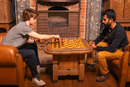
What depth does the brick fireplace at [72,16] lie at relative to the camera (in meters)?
4.03

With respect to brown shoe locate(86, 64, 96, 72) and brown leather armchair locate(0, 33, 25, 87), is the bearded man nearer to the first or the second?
brown shoe locate(86, 64, 96, 72)

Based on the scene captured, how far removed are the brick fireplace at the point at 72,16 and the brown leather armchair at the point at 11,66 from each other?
2077 mm

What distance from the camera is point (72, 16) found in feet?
13.5

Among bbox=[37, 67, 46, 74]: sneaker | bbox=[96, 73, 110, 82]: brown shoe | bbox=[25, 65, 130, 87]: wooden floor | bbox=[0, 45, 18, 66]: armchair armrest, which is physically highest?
bbox=[0, 45, 18, 66]: armchair armrest

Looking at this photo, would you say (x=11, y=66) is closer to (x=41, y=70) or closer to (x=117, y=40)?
(x=41, y=70)

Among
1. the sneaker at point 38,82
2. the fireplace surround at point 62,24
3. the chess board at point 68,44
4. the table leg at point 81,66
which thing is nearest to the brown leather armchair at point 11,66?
the sneaker at point 38,82

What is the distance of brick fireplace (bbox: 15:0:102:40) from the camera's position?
4031mm

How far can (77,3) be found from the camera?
4.04m

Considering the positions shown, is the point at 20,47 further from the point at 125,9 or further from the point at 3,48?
the point at 125,9

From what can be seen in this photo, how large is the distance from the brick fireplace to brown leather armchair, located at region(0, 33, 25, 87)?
6.81 feet

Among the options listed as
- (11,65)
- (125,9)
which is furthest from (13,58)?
(125,9)

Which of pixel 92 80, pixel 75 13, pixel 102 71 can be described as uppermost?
pixel 75 13

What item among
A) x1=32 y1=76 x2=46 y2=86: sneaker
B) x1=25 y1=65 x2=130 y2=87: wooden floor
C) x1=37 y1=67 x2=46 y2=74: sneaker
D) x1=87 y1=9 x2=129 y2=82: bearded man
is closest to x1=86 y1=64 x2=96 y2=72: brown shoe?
x1=25 y1=65 x2=130 y2=87: wooden floor

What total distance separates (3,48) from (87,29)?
262 cm
